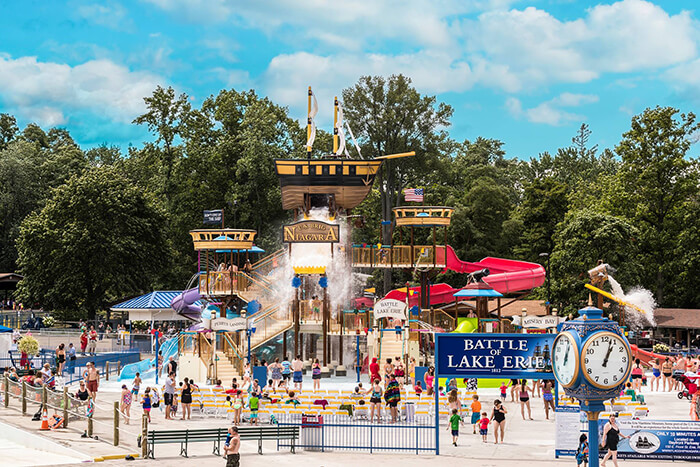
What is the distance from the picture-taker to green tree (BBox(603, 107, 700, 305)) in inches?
2381

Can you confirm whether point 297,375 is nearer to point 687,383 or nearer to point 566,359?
point 687,383

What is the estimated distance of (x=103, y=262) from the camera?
64062 mm

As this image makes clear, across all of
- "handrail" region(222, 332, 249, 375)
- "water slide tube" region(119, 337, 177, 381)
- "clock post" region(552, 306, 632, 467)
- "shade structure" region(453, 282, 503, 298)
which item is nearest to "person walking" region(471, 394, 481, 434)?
"clock post" region(552, 306, 632, 467)

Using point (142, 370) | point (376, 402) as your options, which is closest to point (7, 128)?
point (142, 370)

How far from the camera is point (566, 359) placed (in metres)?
14.3

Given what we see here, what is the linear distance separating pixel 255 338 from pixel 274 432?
16.4 meters

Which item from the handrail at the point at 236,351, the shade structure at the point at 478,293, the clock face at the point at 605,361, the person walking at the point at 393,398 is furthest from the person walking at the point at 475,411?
the handrail at the point at 236,351

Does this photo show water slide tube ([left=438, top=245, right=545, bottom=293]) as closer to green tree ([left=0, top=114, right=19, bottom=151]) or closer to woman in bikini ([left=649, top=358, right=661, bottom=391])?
woman in bikini ([left=649, top=358, right=661, bottom=391])

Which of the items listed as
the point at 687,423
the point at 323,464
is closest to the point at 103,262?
the point at 323,464

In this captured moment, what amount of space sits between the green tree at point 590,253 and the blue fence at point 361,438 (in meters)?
33.4

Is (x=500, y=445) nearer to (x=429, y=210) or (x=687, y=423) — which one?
(x=687, y=423)

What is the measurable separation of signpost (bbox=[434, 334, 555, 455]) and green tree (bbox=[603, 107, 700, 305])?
40.3 m

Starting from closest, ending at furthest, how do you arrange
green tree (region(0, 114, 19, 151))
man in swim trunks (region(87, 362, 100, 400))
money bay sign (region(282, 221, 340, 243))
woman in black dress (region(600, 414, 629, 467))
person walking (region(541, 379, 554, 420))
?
1. woman in black dress (region(600, 414, 629, 467))
2. person walking (region(541, 379, 554, 420))
3. man in swim trunks (region(87, 362, 100, 400))
4. money bay sign (region(282, 221, 340, 243))
5. green tree (region(0, 114, 19, 151))

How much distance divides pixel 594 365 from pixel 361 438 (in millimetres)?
12881
